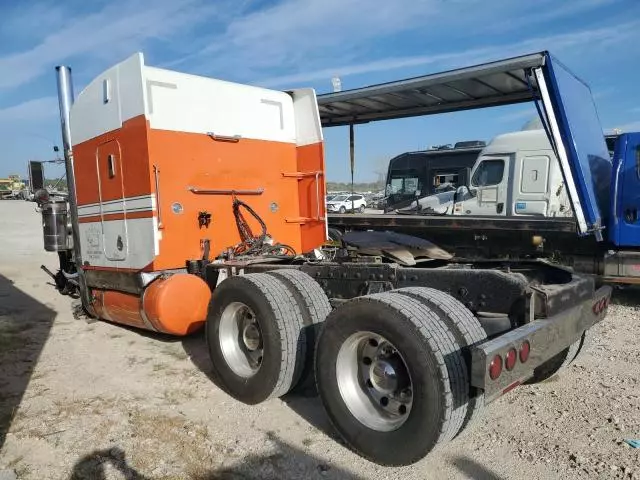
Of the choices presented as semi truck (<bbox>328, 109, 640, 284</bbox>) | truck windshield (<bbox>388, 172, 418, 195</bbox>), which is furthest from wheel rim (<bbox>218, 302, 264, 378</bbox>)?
truck windshield (<bbox>388, 172, 418, 195</bbox>)

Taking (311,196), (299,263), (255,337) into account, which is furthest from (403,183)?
(255,337)

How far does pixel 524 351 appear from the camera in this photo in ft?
9.42

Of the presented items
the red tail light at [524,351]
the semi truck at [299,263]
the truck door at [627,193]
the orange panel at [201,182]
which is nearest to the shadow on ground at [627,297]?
the truck door at [627,193]

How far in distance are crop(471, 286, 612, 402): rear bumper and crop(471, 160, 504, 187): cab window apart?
6722 mm

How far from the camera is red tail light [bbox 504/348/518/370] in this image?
274 cm

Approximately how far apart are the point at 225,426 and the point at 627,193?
5.72 m

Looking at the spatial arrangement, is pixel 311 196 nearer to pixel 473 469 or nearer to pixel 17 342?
pixel 17 342

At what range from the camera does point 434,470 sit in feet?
10.1

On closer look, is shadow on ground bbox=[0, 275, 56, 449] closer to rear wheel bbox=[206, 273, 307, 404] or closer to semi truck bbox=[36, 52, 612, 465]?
semi truck bbox=[36, 52, 612, 465]

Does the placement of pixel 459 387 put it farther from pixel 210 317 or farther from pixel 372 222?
pixel 372 222

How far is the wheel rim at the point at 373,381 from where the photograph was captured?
3.21 metres

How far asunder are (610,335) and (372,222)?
3.74 m

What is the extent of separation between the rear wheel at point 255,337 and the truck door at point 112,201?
1843 mm

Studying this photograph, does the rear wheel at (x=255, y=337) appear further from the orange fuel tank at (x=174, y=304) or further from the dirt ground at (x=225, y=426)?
the orange fuel tank at (x=174, y=304)
